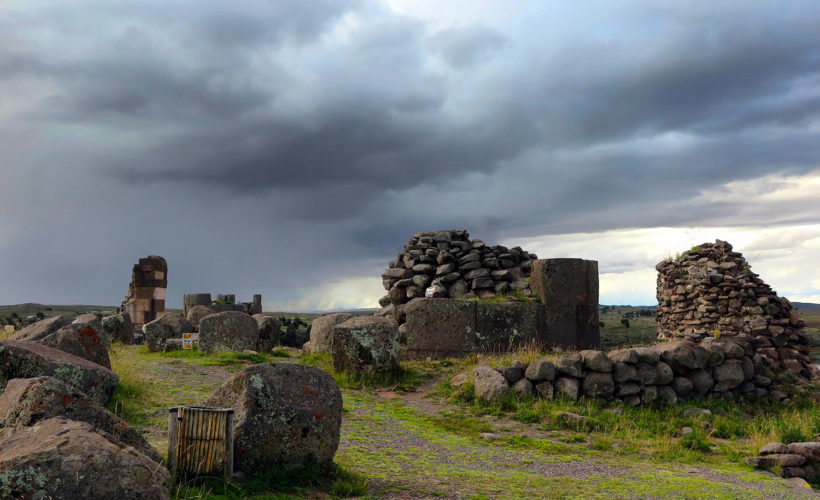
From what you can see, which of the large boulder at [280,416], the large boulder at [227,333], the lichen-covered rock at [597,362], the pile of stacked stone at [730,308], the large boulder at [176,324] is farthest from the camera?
the large boulder at [176,324]

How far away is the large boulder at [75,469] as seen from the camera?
11.6 ft

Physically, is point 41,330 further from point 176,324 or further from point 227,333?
point 176,324

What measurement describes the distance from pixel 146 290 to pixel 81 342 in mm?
21369

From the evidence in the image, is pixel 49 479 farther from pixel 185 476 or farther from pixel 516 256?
pixel 516 256

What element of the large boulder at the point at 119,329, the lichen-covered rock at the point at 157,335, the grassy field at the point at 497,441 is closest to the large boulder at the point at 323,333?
the grassy field at the point at 497,441

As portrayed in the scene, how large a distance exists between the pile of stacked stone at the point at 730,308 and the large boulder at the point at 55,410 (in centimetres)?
1340

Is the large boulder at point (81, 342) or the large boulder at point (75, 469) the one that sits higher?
the large boulder at point (81, 342)

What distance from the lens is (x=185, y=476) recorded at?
5391 millimetres

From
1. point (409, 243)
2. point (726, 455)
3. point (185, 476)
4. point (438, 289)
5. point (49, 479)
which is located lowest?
point (726, 455)

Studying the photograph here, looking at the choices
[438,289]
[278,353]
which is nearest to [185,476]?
[438,289]

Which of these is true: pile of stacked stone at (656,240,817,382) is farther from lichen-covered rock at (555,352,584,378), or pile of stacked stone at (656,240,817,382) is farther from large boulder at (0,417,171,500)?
large boulder at (0,417,171,500)

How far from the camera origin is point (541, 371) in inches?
450

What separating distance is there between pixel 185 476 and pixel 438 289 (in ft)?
38.0

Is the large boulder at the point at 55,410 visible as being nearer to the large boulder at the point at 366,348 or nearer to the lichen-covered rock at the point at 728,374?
the large boulder at the point at 366,348
